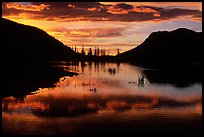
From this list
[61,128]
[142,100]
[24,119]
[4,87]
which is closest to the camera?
[61,128]

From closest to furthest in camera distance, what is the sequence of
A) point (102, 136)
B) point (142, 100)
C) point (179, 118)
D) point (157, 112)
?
point (102, 136)
point (179, 118)
point (157, 112)
point (142, 100)

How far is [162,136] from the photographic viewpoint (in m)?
23.0

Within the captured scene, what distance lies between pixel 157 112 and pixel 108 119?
21.7ft


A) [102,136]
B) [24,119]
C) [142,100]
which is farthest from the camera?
[142,100]

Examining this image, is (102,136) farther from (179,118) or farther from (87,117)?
(179,118)

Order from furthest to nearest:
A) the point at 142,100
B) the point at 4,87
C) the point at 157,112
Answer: the point at 4,87 < the point at 142,100 < the point at 157,112

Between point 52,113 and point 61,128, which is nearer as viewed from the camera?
point 61,128

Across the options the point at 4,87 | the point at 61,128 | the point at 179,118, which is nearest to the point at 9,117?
the point at 61,128

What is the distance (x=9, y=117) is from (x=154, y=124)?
12902 mm

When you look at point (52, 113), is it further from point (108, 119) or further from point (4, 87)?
point (4, 87)

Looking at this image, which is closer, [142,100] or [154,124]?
[154,124]

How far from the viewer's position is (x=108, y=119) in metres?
29.1

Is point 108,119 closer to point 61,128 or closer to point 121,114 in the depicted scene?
point 121,114

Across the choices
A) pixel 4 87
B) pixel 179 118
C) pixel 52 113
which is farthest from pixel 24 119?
pixel 4 87
